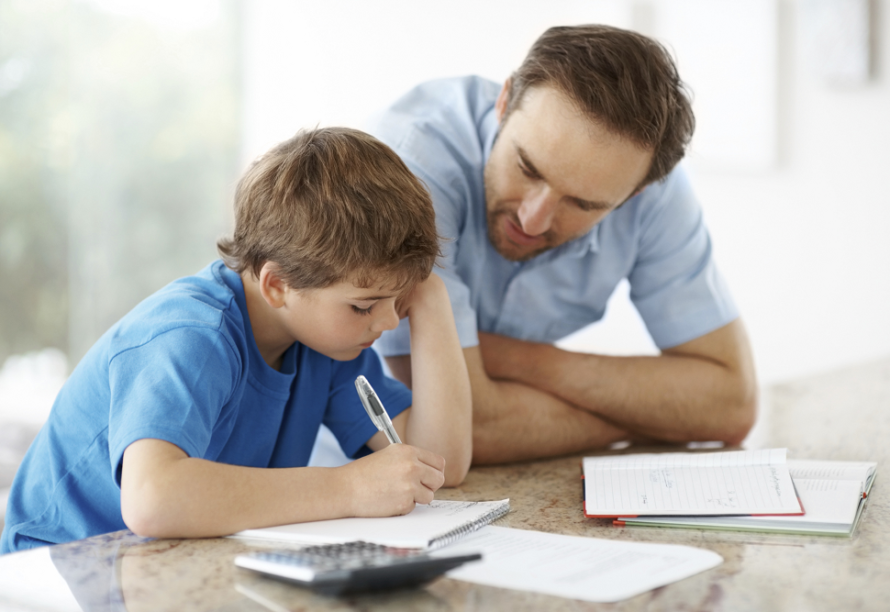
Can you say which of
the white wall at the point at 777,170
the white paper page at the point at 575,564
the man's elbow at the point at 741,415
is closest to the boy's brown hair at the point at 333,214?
the white paper page at the point at 575,564

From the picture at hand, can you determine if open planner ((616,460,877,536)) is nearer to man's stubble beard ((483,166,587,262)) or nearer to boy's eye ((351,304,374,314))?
boy's eye ((351,304,374,314))

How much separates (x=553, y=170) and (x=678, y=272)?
0.42m

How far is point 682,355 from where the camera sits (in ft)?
4.62

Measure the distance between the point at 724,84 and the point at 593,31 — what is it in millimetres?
2123

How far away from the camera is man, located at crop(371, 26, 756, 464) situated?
115 centimetres

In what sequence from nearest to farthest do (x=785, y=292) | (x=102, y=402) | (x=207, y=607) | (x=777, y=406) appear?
(x=207, y=607)
(x=102, y=402)
(x=777, y=406)
(x=785, y=292)

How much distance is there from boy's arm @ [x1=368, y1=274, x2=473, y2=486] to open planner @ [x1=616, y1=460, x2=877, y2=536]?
0.28m

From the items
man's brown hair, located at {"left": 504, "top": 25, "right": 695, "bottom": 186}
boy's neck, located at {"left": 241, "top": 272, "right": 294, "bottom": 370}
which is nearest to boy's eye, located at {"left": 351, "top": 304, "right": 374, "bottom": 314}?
boy's neck, located at {"left": 241, "top": 272, "right": 294, "bottom": 370}

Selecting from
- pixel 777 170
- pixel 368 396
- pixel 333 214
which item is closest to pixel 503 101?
pixel 333 214

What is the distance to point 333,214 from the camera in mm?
928

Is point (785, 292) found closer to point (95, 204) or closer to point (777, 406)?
point (777, 406)

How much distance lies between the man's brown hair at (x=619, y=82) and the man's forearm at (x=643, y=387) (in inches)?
12.5

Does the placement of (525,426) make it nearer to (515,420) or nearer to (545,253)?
(515,420)

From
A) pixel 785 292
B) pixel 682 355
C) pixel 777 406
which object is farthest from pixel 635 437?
pixel 785 292
